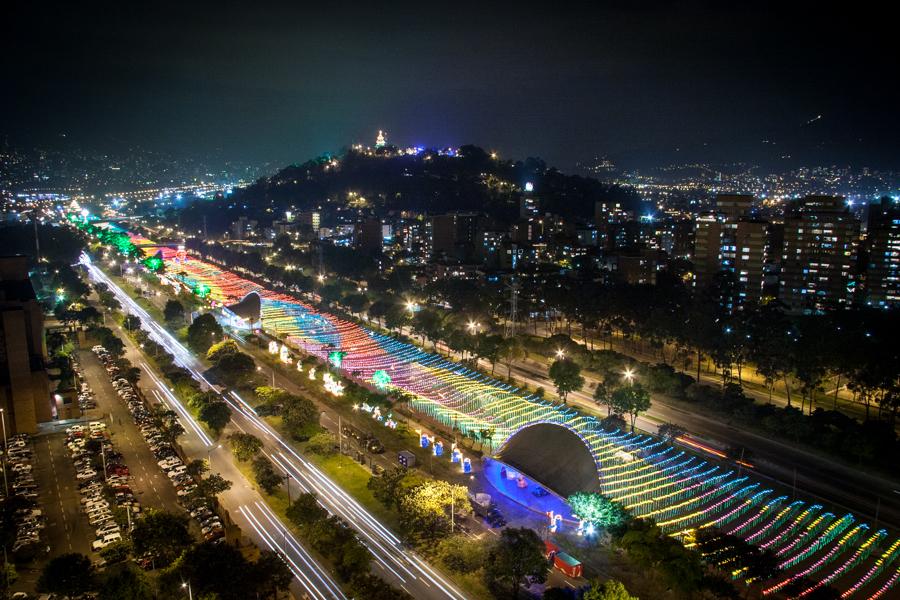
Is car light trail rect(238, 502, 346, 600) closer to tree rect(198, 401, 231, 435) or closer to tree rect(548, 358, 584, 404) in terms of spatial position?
tree rect(198, 401, 231, 435)

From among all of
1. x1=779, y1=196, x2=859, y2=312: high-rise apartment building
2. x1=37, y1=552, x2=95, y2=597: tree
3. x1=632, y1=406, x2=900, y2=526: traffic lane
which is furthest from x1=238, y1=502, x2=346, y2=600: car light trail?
x1=779, y1=196, x2=859, y2=312: high-rise apartment building

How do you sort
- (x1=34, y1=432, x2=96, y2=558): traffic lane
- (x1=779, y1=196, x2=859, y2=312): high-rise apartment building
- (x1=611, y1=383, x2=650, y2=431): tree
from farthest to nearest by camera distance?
(x1=779, y1=196, x2=859, y2=312): high-rise apartment building
(x1=611, y1=383, x2=650, y2=431): tree
(x1=34, y1=432, x2=96, y2=558): traffic lane

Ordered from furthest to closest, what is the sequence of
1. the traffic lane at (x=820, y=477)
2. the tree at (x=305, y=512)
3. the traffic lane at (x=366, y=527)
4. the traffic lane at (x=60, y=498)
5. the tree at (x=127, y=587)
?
the traffic lane at (x=820, y=477) → the traffic lane at (x=60, y=498) → the tree at (x=305, y=512) → the traffic lane at (x=366, y=527) → the tree at (x=127, y=587)

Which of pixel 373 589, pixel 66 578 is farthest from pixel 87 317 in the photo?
pixel 373 589

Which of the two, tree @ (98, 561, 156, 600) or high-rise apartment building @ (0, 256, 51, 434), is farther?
high-rise apartment building @ (0, 256, 51, 434)

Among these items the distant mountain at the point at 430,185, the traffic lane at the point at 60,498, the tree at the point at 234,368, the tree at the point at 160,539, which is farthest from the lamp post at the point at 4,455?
the distant mountain at the point at 430,185

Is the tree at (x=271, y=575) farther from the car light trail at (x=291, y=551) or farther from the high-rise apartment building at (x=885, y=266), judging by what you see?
the high-rise apartment building at (x=885, y=266)

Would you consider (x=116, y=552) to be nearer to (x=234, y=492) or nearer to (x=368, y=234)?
(x=234, y=492)

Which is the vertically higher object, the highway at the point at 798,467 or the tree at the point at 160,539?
the tree at the point at 160,539
